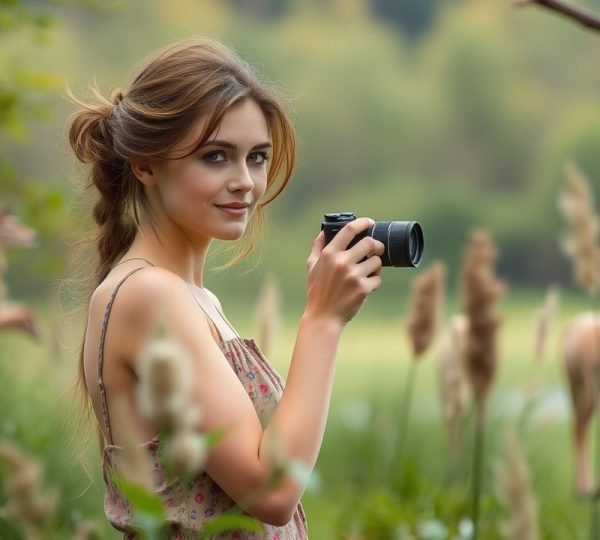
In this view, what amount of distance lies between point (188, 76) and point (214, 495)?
Result: 57 centimetres

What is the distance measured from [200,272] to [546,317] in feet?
3.51

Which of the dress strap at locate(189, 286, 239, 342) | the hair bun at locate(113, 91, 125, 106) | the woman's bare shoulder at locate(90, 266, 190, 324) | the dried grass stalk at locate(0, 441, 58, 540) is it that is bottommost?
the dress strap at locate(189, 286, 239, 342)

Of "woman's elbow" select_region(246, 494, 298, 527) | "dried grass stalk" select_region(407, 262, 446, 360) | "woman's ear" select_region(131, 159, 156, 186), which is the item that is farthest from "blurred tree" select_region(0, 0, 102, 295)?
"woman's elbow" select_region(246, 494, 298, 527)

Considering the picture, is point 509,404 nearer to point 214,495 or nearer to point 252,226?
point 252,226

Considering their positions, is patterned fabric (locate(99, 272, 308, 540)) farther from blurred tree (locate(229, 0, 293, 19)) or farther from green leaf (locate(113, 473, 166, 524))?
→ blurred tree (locate(229, 0, 293, 19))

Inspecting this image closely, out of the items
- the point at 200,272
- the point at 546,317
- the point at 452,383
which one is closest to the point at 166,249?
the point at 200,272

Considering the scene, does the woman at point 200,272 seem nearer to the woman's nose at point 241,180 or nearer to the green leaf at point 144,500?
the woman's nose at point 241,180

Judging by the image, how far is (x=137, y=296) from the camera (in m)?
1.48

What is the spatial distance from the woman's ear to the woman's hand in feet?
0.96

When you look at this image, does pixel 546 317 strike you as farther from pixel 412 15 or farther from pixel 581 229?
pixel 412 15

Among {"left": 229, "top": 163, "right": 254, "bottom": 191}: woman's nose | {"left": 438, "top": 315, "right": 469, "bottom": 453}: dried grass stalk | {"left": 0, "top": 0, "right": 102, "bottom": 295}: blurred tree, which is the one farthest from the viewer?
{"left": 0, "top": 0, "right": 102, "bottom": 295}: blurred tree

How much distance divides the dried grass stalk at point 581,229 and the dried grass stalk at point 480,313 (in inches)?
6.1

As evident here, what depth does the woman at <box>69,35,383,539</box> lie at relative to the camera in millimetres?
1396

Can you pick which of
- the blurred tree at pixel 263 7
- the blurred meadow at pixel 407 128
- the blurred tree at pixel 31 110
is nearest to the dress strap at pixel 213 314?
the blurred tree at pixel 31 110
